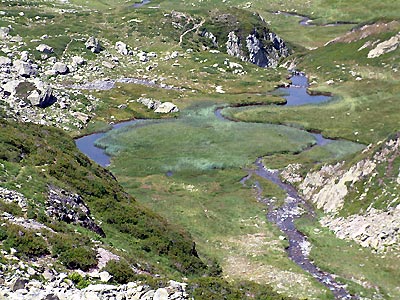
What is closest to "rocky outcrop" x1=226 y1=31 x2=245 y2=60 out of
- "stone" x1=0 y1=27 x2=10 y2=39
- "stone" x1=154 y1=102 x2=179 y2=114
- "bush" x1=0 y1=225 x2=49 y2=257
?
"stone" x1=154 y1=102 x2=179 y2=114

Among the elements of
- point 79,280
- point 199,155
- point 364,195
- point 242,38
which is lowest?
point 199,155

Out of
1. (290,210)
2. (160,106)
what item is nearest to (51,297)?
(290,210)

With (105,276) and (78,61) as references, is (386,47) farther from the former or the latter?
(105,276)

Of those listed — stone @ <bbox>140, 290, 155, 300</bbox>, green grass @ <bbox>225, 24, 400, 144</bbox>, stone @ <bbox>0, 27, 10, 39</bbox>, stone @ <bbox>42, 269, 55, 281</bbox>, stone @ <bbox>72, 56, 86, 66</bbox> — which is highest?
stone @ <bbox>42, 269, 55, 281</bbox>

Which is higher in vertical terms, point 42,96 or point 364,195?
point 364,195

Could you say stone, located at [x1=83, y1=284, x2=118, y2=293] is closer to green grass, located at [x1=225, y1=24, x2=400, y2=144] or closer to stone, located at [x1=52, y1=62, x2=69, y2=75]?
green grass, located at [x1=225, y1=24, x2=400, y2=144]

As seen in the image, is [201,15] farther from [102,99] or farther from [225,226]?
[225,226]
